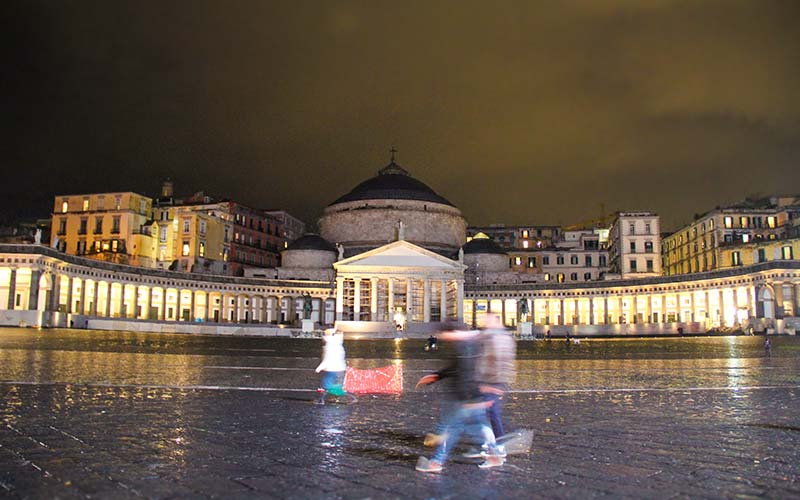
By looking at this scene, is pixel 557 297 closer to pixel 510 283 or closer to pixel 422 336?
pixel 510 283

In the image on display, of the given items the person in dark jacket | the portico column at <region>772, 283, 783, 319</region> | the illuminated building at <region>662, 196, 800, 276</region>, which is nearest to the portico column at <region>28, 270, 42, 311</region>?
the person in dark jacket

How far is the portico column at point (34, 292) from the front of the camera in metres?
62.3

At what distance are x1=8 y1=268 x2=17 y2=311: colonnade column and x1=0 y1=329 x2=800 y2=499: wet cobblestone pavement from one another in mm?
51243

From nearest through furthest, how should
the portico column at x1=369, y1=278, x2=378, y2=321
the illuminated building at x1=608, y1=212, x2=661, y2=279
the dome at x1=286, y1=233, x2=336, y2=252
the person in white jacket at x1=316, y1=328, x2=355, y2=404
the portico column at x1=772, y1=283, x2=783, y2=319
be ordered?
the person in white jacket at x1=316, y1=328, x2=355, y2=404
the portico column at x1=772, y1=283, x2=783, y2=319
the portico column at x1=369, y1=278, x2=378, y2=321
the illuminated building at x1=608, y1=212, x2=661, y2=279
the dome at x1=286, y1=233, x2=336, y2=252

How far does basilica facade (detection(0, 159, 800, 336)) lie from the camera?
218 feet

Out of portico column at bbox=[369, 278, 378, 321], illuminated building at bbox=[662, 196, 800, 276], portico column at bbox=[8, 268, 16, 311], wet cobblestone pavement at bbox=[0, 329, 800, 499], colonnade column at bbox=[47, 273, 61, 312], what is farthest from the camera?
portico column at bbox=[369, 278, 378, 321]

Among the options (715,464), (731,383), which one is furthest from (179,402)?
(731,383)

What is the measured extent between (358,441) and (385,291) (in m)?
85.7

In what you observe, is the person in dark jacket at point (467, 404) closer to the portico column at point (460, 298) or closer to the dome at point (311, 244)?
the portico column at point (460, 298)

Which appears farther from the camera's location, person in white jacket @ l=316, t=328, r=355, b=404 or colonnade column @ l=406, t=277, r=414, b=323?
colonnade column @ l=406, t=277, r=414, b=323

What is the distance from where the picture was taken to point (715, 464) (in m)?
8.20

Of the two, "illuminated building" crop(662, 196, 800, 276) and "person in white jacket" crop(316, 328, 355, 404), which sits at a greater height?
"illuminated building" crop(662, 196, 800, 276)

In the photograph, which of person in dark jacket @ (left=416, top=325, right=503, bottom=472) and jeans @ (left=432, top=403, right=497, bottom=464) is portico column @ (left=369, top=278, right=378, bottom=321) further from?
jeans @ (left=432, top=403, right=497, bottom=464)

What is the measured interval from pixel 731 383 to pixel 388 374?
9523 millimetres
